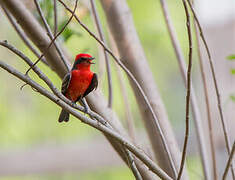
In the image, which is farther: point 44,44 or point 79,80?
point 79,80

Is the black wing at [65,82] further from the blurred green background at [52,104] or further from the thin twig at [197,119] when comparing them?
the blurred green background at [52,104]

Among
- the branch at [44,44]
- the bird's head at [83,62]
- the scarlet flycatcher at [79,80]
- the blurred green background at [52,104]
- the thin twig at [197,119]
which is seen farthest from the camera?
the blurred green background at [52,104]

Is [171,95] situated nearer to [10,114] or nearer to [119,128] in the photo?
[10,114]

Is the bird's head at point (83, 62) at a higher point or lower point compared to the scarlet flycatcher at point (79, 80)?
higher

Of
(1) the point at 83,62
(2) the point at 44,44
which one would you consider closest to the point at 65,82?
(2) the point at 44,44

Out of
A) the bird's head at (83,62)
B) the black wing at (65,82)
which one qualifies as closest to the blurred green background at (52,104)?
the bird's head at (83,62)

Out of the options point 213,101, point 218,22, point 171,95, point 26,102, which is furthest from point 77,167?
point 171,95

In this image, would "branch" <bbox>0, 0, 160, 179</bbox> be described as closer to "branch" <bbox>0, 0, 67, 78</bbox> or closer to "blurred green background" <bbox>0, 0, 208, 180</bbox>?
"branch" <bbox>0, 0, 67, 78</bbox>

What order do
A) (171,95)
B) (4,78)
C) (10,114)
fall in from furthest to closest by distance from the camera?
(171,95) → (4,78) → (10,114)

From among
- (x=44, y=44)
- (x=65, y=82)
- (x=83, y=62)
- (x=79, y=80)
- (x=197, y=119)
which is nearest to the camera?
(x=44, y=44)

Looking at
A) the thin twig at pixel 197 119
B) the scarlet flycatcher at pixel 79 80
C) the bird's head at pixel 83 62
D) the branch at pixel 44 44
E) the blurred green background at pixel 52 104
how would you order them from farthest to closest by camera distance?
the blurred green background at pixel 52 104
the bird's head at pixel 83 62
the scarlet flycatcher at pixel 79 80
the thin twig at pixel 197 119
the branch at pixel 44 44

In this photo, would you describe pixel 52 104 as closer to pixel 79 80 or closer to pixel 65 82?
pixel 79 80

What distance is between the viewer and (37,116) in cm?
728

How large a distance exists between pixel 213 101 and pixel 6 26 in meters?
4.49
